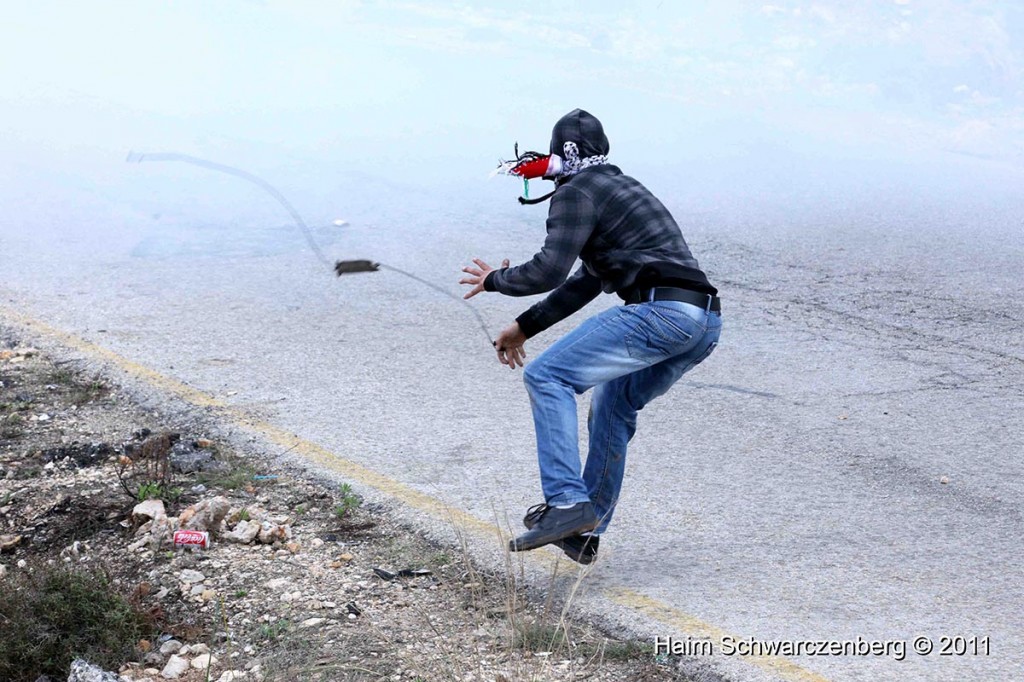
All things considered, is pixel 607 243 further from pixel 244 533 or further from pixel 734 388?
pixel 734 388

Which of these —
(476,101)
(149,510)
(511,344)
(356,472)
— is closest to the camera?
(511,344)

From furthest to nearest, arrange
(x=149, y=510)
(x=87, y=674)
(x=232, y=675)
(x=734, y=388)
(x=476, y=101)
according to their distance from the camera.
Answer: (x=476, y=101)
(x=734, y=388)
(x=149, y=510)
(x=232, y=675)
(x=87, y=674)

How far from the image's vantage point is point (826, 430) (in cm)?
584

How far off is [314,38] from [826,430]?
49.6 ft

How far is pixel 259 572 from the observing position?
4.21 metres

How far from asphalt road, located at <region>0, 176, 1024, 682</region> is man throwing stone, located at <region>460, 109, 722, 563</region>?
0.34 meters

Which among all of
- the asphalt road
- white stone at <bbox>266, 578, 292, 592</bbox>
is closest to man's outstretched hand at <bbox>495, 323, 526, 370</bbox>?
the asphalt road

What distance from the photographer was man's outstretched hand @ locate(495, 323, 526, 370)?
4215 mm

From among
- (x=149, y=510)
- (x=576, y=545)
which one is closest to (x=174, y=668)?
(x=149, y=510)

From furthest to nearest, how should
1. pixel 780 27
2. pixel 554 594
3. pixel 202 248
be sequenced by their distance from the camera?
pixel 780 27 → pixel 202 248 → pixel 554 594

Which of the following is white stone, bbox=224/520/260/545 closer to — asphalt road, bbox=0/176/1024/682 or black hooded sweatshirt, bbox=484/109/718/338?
asphalt road, bbox=0/176/1024/682

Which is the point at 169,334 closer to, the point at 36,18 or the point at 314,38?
the point at 314,38

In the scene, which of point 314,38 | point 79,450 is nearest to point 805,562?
point 79,450

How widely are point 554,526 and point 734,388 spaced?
105 inches
